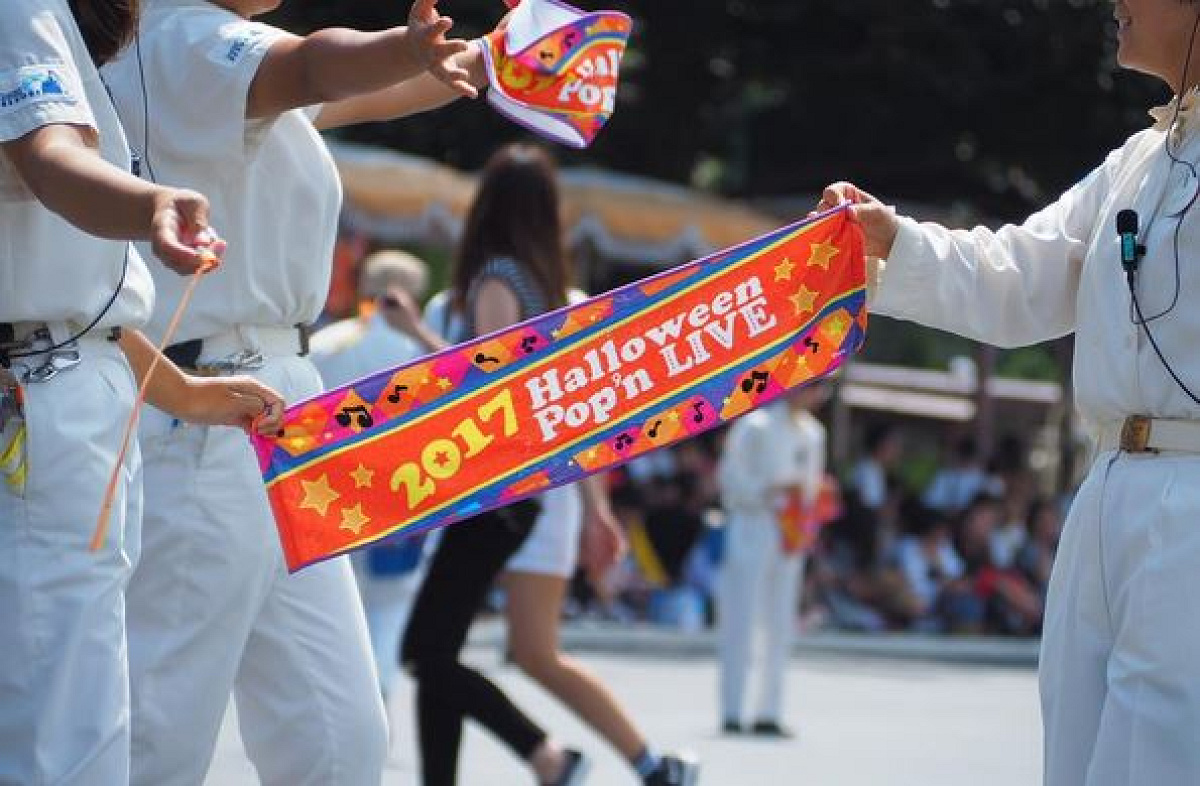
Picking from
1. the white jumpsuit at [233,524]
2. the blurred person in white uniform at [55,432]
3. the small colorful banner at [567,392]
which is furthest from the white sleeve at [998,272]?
the blurred person in white uniform at [55,432]

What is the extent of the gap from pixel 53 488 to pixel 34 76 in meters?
0.66

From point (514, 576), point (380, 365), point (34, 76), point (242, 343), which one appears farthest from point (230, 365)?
point (380, 365)

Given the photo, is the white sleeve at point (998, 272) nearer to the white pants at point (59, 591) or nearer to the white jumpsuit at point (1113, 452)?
the white jumpsuit at point (1113, 452)

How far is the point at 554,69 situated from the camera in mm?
5621

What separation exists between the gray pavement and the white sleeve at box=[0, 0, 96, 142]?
5102 millimetres

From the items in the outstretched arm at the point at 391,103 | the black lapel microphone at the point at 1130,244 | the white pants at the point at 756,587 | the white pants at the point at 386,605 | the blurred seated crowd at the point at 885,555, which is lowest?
the blurred seated crowd at the point at 885,555

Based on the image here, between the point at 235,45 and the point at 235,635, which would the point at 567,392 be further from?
the point at 235,45

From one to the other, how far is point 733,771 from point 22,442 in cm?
676

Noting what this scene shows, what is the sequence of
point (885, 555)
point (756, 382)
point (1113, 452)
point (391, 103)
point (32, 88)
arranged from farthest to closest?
point (885, 555) → point (391, 103) → point (756, 382) → point (1113, 452) → point (32, 88)

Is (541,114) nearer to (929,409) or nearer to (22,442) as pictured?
(22,442)

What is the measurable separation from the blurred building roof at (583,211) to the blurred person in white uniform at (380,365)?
775 cm

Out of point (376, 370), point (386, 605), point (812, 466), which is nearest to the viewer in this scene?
point (376, 370)

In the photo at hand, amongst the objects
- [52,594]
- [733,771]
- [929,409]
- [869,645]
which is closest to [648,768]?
[733,771]

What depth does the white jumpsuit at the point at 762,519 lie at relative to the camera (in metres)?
13.4
